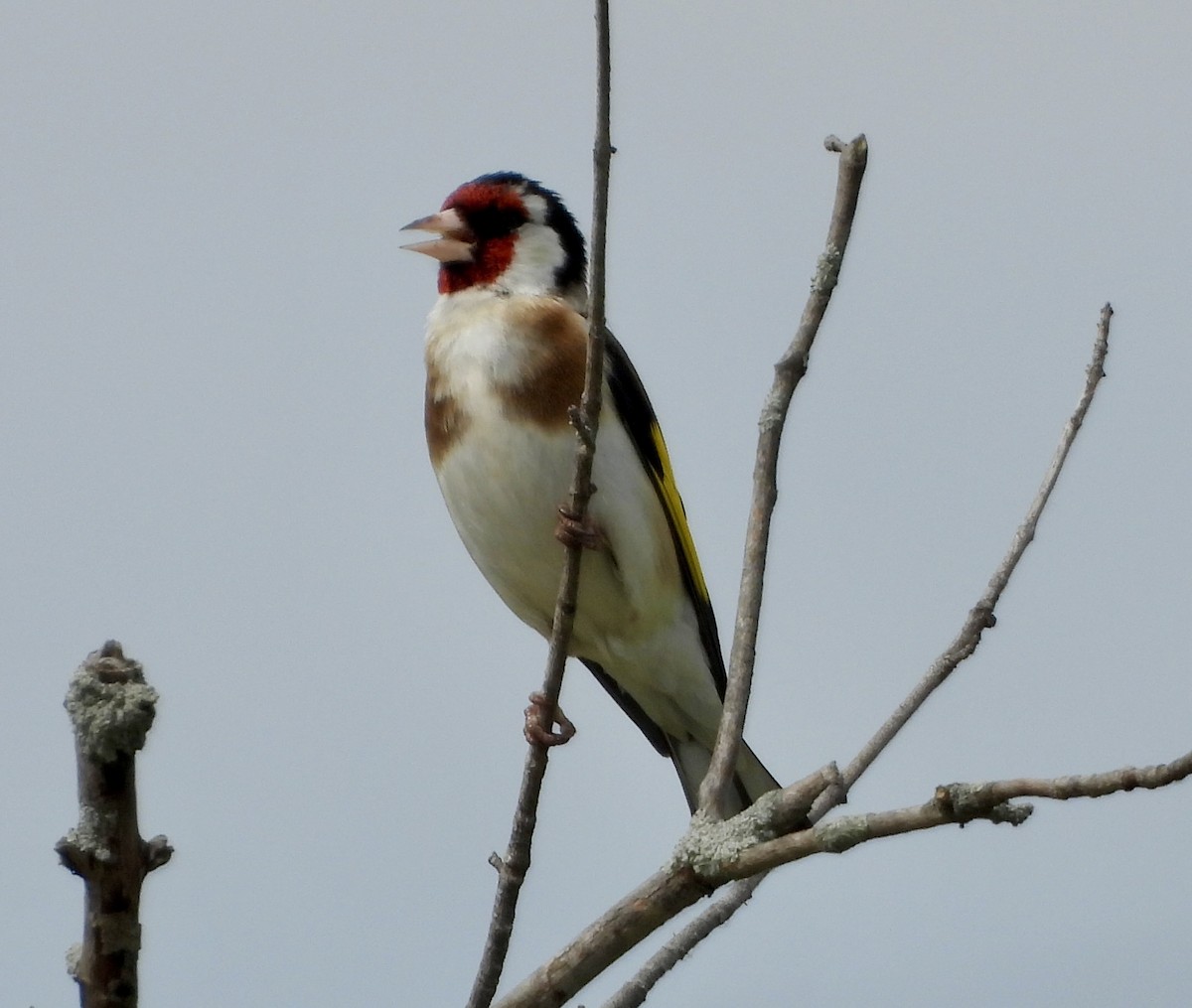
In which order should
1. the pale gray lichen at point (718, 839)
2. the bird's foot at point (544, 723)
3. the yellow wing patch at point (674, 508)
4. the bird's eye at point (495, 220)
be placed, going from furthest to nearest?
1. the bird's eye at point (495, 220)
2. the yellow wing patch at point (674, 508)
3. the bird's foot at point (544, 723)
4. the pale gray lichen at point (718, 839)

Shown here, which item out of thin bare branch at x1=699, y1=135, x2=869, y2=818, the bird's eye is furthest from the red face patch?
thin bare branch at x1=699, y1=135, x2=869, y2=818

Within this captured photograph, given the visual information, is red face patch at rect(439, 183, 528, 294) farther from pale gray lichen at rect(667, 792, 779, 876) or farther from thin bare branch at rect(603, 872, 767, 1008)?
pale gray lichen at rect(667, 792, 779, 876)

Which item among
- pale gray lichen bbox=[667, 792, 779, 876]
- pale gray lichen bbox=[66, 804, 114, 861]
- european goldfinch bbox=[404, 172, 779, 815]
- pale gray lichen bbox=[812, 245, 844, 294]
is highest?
european goldfinch bbox=[404, 172, 779, 815]

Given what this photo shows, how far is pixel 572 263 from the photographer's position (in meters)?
5.87

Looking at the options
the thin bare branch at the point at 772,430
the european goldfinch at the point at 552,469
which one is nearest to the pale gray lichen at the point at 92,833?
the thin bare branch at the point at 772,430

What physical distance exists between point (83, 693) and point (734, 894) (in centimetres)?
194

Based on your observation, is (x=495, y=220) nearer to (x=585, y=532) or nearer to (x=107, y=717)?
(x=585, y=532)

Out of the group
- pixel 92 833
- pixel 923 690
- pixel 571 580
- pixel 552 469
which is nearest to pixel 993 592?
pixel 923 690

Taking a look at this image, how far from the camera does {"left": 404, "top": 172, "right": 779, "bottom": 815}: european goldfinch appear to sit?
5027mm

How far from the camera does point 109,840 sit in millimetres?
2092

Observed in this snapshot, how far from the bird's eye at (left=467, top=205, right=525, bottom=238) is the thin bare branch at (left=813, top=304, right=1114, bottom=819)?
2518 mm

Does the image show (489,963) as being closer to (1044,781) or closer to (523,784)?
(523,784)

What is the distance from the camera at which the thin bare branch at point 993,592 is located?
139 inches

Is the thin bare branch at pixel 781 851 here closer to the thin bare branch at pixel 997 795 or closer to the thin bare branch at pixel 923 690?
the thin bare branch at pixel 997 795
